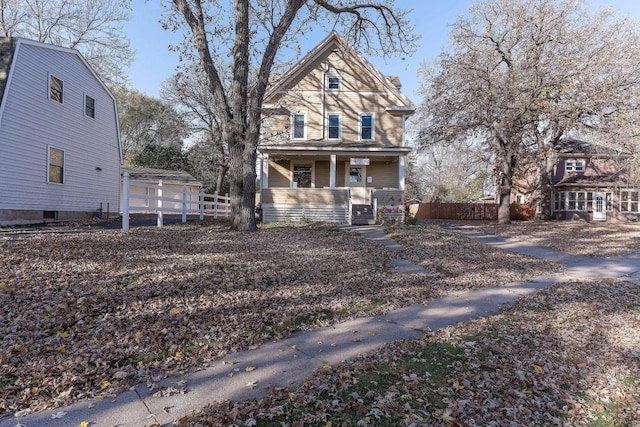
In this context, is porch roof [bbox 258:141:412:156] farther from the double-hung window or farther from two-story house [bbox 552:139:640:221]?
two-story house [bbox 552:139:640:221]

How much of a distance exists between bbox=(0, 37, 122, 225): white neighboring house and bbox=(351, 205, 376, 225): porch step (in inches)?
439

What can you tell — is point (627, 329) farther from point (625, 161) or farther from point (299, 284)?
point (625, 161)

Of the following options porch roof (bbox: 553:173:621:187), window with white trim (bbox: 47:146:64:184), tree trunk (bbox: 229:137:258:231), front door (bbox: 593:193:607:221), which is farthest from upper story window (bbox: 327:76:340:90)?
front door (bbox: 593:193:607:221)

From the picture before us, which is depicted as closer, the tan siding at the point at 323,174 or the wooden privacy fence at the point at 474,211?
the tan siding at the point at 323,174

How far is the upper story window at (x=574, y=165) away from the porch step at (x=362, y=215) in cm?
2284

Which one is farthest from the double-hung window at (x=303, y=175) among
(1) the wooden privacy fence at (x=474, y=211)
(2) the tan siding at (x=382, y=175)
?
(1) the wooden privacy fence at (x=474, y=211)

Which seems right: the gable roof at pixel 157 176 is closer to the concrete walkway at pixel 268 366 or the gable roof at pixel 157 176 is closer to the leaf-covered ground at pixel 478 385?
the concrete walkway at pixel 268 366

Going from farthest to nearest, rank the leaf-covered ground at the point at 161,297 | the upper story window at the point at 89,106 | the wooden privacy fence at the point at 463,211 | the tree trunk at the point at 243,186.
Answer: the wooden privacy fence at the point at 463,211 → the upper story window at the point at 89,106 → the tree trunk at the point at 243,186 → the leaf-covered ground at the point at 161,297

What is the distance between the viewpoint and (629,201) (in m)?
28.9

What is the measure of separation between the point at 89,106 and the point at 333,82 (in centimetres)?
1127

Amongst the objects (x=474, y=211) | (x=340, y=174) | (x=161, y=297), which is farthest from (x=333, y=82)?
(x=474, y=211)

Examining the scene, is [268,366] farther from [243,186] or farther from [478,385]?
[243,186]

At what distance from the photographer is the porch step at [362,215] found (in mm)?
16531

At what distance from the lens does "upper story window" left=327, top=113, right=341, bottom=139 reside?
18969 millimetres
